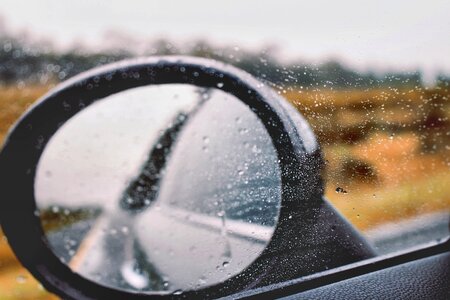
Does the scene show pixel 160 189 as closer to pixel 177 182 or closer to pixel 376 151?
pixel 177 182

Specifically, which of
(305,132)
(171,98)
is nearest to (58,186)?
(171,98)

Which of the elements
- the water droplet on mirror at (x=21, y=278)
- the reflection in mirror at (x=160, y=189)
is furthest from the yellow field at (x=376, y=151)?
the reflection in mirror at (x=160, y=189)

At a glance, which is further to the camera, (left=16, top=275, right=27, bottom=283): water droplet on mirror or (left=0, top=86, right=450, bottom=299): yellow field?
(left=0, top=86, right=450, bottom=299): yellow field

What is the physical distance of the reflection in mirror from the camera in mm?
1963

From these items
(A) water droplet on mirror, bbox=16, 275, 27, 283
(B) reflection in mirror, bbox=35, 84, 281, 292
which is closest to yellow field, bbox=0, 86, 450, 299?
(A) water droplet on mirror, bbox=16, 275, 27, 283

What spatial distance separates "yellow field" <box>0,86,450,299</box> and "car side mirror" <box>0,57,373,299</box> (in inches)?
1.9

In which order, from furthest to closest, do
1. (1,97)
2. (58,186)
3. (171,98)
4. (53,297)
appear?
(171,98) < (58,186) < (53,297) < (1,97)

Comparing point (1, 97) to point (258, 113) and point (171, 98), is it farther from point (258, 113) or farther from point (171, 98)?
point (258, 113)

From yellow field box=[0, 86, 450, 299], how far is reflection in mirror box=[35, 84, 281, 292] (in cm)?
18

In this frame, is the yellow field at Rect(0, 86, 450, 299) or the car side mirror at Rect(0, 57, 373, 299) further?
the yellow field at Rect(0, 86, 450, 299)

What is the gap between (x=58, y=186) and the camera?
6.37ft

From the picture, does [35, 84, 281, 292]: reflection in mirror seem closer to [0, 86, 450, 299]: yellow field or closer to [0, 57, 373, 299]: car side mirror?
[0, 57, 373, 299]: car side mirror

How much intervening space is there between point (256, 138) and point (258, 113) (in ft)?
0.29

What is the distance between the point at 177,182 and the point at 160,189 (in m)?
0.11
